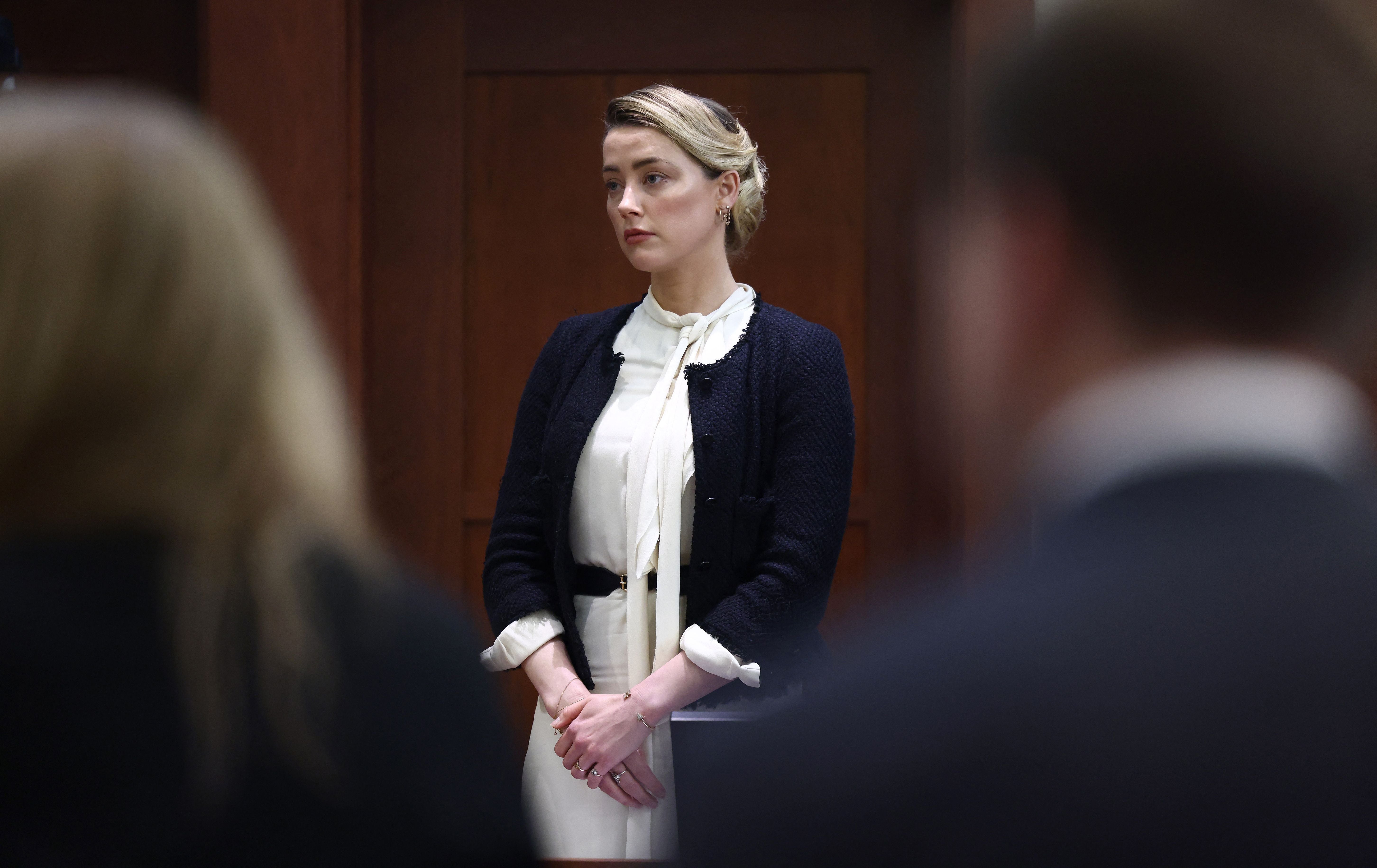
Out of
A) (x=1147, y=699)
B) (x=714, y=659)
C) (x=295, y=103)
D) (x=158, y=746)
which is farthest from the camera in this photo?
(x=295, y=103)

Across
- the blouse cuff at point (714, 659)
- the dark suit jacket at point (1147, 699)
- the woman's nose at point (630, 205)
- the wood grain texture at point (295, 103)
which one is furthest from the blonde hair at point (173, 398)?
the wood grain texture at point (295, 103)

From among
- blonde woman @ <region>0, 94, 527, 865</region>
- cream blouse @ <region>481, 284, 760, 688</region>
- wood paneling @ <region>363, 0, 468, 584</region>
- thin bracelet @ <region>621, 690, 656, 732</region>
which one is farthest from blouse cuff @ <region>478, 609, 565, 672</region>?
wood paneling @ <region>363, 0, 468, 584</region>

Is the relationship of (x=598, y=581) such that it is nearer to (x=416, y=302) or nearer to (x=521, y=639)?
(x=521, y=639)

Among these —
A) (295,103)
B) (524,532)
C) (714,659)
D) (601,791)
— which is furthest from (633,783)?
(295,103)

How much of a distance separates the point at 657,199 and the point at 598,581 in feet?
1.68

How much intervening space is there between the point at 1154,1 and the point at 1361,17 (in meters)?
0.08

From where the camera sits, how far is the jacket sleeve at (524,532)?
1.50 meters

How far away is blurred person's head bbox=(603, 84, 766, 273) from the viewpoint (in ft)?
4.99

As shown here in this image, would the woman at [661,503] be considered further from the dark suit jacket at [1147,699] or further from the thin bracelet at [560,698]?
the dark suit jacket at [1147,699]

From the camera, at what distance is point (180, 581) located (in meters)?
0.55

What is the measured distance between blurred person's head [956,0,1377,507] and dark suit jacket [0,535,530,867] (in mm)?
321

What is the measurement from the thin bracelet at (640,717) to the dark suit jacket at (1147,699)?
0.99m

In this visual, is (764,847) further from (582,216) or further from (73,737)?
(582,216)

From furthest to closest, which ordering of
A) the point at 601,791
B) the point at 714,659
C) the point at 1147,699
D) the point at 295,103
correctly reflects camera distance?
1. the point at 295,103
2. the point at 601,791
3. the point at 714,659
4. the point at 1147,699
